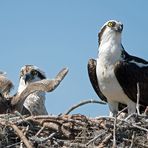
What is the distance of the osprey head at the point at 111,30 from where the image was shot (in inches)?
547

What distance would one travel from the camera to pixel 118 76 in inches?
518

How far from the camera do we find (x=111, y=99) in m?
13.3

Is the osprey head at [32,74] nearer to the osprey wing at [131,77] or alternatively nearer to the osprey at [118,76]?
the osprey at [118,76]

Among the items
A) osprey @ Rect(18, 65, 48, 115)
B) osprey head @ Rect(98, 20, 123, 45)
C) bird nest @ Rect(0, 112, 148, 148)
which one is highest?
osprey head @ Rect(98, 20, 123, 45)

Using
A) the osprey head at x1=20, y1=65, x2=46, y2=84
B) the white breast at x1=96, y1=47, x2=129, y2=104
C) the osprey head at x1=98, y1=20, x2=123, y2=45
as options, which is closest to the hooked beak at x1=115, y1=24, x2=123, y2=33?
the osprey head at x1=98, y1=20, x2=123, y2=45

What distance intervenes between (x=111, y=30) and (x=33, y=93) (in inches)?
90.9

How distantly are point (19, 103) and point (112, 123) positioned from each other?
3.22 metres

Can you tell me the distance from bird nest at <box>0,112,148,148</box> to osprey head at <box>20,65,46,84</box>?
6540 millimetres

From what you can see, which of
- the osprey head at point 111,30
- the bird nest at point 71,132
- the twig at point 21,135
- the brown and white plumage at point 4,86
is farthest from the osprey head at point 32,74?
the twig at point 21,135

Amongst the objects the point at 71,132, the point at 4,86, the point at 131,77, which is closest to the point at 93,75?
the point at 131,77

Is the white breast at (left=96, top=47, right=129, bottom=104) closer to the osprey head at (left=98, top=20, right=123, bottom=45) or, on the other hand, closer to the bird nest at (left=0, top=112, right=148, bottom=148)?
the osprey head at (left=98, top=20, right=123, bottom=45)

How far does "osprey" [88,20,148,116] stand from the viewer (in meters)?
13.2

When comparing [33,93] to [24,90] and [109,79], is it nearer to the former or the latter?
[109,79]

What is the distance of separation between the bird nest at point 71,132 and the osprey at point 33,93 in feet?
16.6
